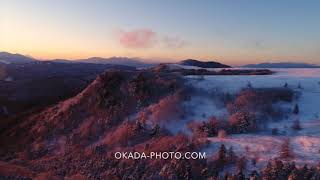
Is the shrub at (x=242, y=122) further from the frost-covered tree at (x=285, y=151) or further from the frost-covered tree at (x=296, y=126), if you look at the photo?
the frost-covered tree at (x=285, y=151)

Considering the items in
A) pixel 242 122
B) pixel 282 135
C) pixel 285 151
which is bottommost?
pixel 285 151

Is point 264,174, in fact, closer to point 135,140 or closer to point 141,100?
point 135,140

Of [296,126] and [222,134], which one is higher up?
[296,126]

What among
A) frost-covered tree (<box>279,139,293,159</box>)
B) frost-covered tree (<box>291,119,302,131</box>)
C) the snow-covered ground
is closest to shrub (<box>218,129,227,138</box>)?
the snow-covered ground

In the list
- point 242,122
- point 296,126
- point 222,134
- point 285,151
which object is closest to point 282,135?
point 296,126

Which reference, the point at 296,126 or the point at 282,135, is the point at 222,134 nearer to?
the point at 282,135

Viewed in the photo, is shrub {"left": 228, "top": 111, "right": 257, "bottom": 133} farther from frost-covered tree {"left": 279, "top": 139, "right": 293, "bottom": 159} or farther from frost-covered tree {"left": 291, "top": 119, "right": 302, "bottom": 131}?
frost-covered tree {"left": 279, "top": 139, "right": 293, "bottom": 159}

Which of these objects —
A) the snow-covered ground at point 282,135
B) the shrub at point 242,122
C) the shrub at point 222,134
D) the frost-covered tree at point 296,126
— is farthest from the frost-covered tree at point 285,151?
the shrub at point 222,134

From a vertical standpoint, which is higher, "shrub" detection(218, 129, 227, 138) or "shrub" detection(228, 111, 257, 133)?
"shrub" detection(228, 111, 257, 133)
